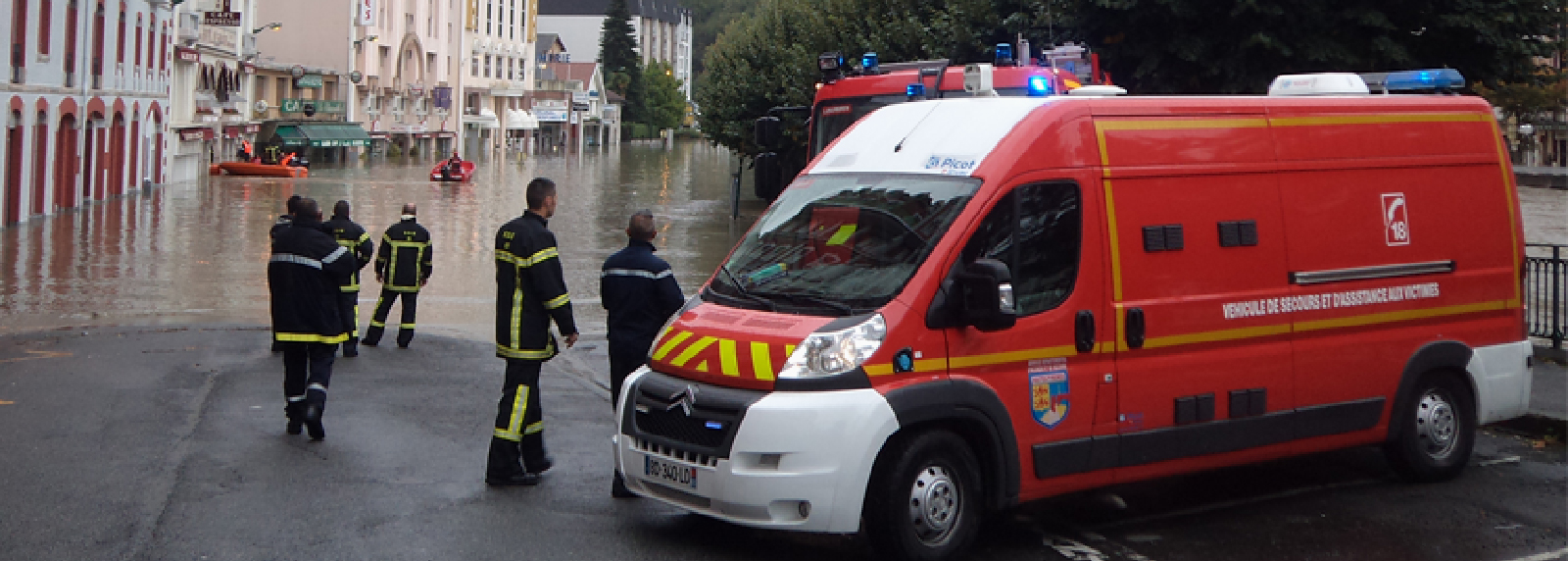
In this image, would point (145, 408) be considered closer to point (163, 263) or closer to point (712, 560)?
point (712, 560)

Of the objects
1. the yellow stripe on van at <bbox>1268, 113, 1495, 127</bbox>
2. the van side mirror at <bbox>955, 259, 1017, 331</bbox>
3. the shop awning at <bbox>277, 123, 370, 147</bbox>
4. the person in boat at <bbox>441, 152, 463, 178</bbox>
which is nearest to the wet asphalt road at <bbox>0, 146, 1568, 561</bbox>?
the van side mirror at <bbox>955, 259, 1017, 331</bbox>

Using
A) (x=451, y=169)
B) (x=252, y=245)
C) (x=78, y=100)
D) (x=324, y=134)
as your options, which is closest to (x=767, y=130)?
(x=252, y=245)

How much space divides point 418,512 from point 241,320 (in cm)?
952

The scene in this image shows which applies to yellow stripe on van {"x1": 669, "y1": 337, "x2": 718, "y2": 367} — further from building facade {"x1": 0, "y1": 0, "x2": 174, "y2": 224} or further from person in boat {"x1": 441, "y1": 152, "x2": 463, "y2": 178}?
person in boat {"x1": 441, "y1": 152, "x2": 463, "y2": 178}

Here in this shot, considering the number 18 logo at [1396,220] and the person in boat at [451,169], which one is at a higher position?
the person in boat at [451,169]

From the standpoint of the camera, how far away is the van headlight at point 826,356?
6.29m

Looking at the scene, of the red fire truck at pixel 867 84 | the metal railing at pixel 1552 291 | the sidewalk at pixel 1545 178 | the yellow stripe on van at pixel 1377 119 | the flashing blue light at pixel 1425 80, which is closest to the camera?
the yellow stripe on van at pixel 1377 119

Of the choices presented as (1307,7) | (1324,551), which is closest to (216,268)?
(1307,7)

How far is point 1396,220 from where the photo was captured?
8188 mm

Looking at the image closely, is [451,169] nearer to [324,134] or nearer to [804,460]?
[324,134]

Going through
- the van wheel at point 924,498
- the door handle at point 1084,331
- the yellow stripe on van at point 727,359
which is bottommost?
the van wheel at point 924,498

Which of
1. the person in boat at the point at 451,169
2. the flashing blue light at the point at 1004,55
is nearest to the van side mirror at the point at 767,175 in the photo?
the flashing blue light at the point at 1004,55

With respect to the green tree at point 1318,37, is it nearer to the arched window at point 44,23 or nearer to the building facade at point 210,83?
the arched window at point 44,23

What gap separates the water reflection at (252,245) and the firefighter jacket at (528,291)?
289 inches
